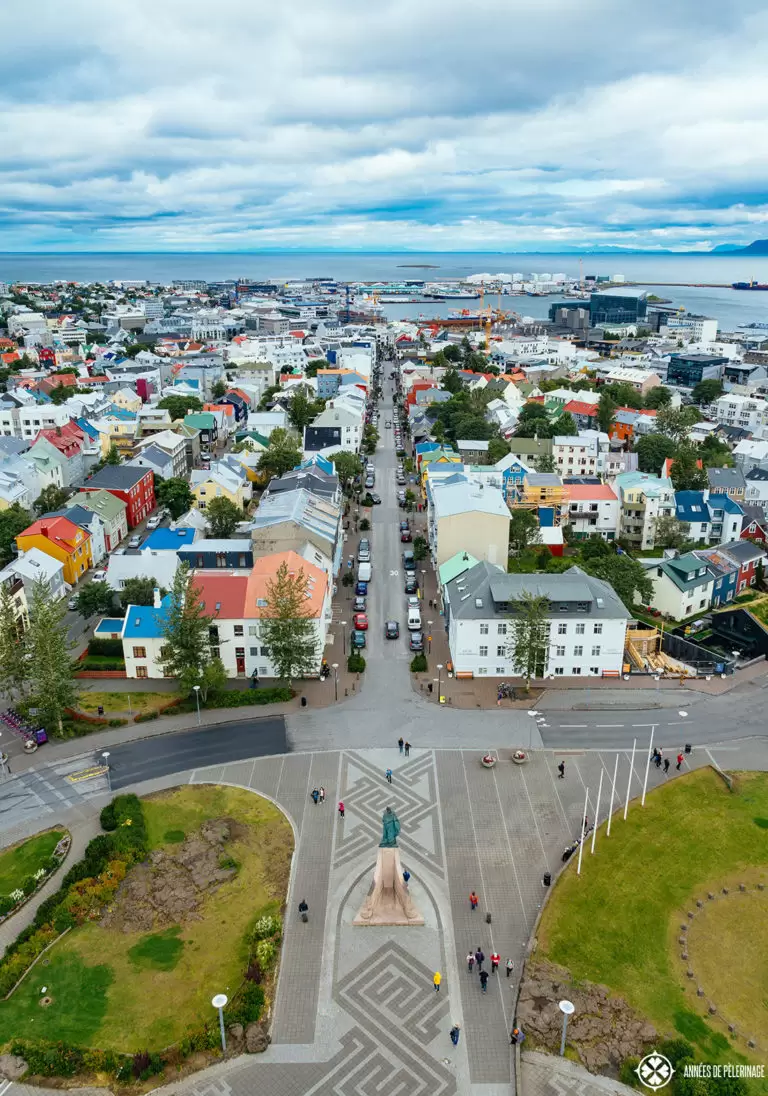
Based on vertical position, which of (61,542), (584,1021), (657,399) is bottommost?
(584,1021)

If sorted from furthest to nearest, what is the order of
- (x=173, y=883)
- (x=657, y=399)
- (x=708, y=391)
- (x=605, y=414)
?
(x=708, y=391) < (x=657, y=399) < (x=605, y=414) < (x=173, y=883)

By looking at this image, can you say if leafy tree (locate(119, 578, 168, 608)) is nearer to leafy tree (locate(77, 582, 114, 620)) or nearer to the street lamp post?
leafy tree (locate(77, 582, 114, 620))

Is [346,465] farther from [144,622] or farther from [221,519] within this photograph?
[144,622]

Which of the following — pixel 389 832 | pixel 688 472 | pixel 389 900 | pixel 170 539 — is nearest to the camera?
pixel 389 832

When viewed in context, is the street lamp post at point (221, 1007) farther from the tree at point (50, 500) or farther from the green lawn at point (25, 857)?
the tree at point (50, 500)

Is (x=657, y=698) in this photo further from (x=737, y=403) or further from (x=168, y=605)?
(x=737, y=403)

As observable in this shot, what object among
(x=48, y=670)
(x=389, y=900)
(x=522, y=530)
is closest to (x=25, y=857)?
(x=48, y=670)
